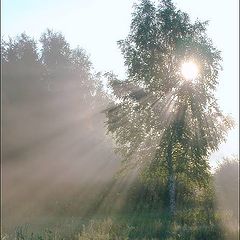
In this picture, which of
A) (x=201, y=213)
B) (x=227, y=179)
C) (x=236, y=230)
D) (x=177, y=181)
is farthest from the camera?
(x=227, y=179)

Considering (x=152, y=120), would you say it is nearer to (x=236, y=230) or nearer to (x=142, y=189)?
(x=142, y=189)

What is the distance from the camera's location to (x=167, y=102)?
97.9 feet

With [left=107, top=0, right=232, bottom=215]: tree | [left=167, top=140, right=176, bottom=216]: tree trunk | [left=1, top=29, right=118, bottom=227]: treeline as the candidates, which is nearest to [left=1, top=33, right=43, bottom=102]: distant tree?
[left=1, top=29, right=118, bottom=227]: treeline

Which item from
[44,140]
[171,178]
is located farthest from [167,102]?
[44,140]

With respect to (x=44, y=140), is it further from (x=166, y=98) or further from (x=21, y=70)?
(x=166, y=98)

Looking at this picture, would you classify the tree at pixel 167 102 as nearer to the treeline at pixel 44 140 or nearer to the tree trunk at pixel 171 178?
the tree trunk at pixel 171 178

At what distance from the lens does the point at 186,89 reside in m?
29.4

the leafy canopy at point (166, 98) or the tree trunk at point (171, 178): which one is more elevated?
the leafy canopy at point (166, 98)

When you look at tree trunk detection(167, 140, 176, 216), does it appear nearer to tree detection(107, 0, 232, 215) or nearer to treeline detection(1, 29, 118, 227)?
tree detection(107, 0, 232, 215)

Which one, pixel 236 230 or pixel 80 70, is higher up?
pixel 80 70

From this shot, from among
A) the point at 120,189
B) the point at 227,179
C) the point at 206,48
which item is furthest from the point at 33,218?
the point at 227,179

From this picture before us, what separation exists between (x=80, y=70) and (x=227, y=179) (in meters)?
25.0

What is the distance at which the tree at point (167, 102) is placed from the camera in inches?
1145

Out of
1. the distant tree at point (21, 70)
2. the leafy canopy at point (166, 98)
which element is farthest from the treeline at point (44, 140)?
the leafy canopy at point (166, 98)
